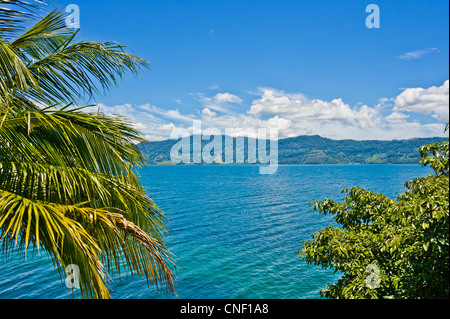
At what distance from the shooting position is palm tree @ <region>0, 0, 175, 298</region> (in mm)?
2807

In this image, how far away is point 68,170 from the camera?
3305mm

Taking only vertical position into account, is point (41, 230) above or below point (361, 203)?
above

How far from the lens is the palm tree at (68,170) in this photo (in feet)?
9.21

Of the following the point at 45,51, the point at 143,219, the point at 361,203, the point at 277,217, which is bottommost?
the point at 277,217

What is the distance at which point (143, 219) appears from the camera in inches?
161

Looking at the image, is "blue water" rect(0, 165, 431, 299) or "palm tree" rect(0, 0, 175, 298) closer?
"palm tree" rect(0, 0, 175, 298)

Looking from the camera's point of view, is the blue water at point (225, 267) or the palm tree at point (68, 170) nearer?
the palm tree at point (68, 170)

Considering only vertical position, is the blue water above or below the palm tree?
below

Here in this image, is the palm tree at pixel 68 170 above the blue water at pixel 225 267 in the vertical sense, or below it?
above
